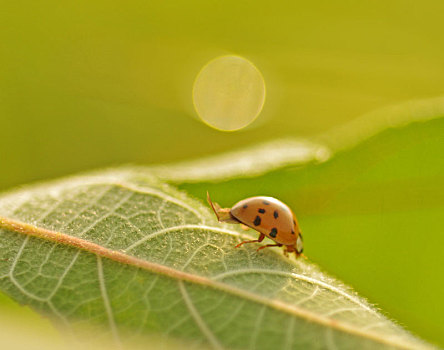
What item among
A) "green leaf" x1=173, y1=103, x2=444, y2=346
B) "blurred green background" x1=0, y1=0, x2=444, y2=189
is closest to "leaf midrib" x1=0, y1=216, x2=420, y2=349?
"green leaf" x1=173, y1=103, x2=444, y2=346

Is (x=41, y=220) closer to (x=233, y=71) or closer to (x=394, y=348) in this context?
(x=394, y=348)

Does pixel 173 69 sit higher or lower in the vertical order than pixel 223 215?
higher

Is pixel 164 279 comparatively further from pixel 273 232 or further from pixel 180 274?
pixel 273 232

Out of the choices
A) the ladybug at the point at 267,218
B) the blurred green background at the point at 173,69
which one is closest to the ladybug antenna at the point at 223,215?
the ladybug at the point at 267,218

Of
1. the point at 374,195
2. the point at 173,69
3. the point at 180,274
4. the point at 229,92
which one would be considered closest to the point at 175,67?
the point at 173,69

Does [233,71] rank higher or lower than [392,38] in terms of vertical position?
lower

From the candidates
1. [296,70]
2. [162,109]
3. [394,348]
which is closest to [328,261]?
[394,348]
